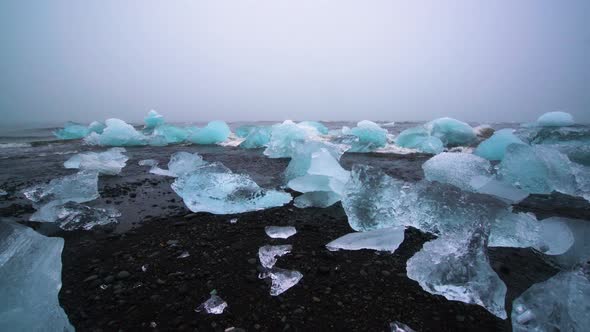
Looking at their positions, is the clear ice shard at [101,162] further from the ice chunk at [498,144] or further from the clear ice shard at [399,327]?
the ice chunk at [498,144]

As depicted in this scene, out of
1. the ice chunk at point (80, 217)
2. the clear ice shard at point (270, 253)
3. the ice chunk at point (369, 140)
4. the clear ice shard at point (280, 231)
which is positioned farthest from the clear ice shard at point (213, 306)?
the ice chunk at point (369, 140)

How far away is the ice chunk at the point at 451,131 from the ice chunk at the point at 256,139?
420 cm

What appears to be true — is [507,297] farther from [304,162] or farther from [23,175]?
[23,175]

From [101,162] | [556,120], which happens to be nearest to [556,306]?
[101,162]

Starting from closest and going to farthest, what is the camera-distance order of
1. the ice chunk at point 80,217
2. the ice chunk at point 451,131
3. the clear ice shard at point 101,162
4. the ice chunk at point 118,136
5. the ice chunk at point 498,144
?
the ice chunk at point 80,217
the clear ice shard at point 101,162
the ice chunk at point 498,144
the ice chunk at point 451,131
the ice chunk at point 118,136

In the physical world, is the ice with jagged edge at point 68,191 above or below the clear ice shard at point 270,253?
above

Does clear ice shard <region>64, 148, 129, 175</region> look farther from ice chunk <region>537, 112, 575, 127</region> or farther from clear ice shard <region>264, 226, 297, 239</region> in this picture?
ice chunk <region>537, 112, 575, 127</region>

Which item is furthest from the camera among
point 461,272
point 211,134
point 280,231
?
point 211,134

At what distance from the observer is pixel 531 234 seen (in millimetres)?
1952

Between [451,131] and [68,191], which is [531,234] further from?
[451,131]

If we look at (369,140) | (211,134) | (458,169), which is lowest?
(369,140)

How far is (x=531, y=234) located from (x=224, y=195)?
2341 millimetres

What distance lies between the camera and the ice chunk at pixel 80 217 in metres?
2.27

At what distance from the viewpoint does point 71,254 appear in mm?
1864
